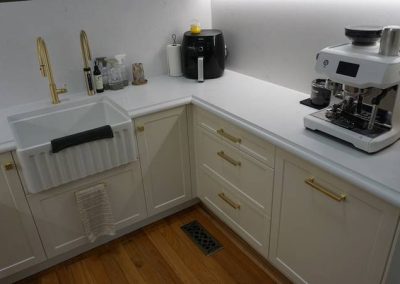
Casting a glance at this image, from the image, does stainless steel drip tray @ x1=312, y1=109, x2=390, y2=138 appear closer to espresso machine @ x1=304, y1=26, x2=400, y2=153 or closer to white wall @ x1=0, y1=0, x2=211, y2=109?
espresso machine @ x1=304, y1=26, x2=400, y2=153

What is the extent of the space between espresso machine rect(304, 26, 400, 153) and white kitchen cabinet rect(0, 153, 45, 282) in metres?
1.45

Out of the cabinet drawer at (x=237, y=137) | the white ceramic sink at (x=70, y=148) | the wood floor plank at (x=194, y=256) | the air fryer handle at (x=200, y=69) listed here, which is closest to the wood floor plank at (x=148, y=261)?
the wood floor plank at (x=194, y=256)

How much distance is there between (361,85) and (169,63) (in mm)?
1480

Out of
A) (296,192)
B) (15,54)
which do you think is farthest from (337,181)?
(15,54)

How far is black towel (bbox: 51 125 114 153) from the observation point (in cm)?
165

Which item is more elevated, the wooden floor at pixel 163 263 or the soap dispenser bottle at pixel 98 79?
the soap dispenser bottle at pixel 98 79

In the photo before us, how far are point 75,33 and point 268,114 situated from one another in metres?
1.27

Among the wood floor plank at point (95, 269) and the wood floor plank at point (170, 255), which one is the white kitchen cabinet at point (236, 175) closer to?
the wood floor plank at point (170, 255)

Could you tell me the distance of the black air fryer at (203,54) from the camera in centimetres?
225

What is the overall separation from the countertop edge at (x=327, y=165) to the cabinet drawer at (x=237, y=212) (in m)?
0.46

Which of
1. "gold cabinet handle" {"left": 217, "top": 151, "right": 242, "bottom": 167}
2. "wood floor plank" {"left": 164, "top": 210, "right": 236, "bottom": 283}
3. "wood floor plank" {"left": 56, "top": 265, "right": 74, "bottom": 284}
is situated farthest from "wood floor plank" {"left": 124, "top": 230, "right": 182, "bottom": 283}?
"gold cabinet handle" {"left": 217, "top": 151, "right": 242, "bottom": 167}

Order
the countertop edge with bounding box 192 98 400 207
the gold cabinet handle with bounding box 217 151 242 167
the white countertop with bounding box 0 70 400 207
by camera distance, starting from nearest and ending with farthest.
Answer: the countertop edge with bounding box 192 98 400 207 → the white countertop with bounding box 0 70 400 207 → the gold cabinet handle with bounding box 217 151 242 167

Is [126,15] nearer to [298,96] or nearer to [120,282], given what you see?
[298,96]

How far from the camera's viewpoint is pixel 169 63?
2453mm
